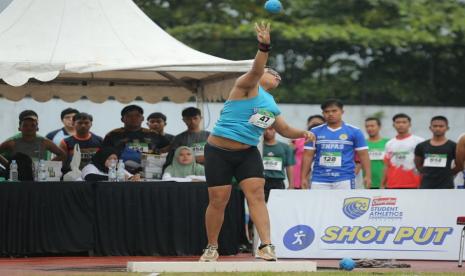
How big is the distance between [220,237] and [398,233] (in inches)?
91.5

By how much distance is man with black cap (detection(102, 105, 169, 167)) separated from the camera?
55.5 ft

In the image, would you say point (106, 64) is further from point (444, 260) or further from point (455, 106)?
point (455, 106)

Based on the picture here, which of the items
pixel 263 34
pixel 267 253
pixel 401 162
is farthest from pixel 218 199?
pixel 401 162

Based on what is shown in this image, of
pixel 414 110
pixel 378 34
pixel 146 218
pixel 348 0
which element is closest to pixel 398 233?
pixel 146 218

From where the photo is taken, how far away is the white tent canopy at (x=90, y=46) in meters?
14.7

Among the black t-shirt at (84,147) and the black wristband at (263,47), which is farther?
the black t-shirt at (84,147)

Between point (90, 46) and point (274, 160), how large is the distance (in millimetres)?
3747

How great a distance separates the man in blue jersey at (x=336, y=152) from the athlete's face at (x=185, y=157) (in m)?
1.68

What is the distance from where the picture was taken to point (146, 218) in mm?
15469

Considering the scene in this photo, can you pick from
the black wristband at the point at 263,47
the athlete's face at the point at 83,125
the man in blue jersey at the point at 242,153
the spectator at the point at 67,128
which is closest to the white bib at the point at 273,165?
the athlete's face at the point at 83,125

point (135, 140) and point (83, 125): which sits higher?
point (83, 125)

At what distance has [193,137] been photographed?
1686 cm

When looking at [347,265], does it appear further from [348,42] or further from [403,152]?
[348,42]

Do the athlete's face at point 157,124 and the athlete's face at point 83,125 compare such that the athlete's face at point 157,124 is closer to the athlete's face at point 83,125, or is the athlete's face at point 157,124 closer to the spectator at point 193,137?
the athlete's face at point 83,125
